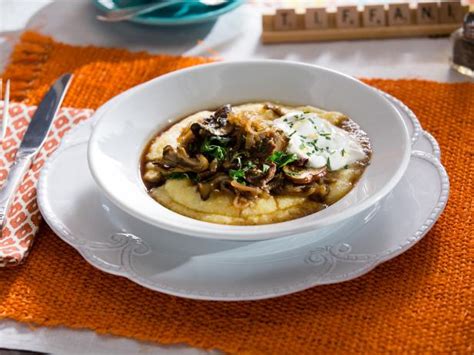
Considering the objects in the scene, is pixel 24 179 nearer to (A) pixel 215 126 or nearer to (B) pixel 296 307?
(A) pixel 215 126

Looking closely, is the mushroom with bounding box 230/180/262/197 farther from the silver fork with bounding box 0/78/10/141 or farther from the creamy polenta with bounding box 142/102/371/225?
the silver fork with bounding box 0/78/10/141

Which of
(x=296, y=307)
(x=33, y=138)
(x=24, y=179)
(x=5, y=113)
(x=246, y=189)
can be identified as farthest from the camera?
(x=5, y=113)

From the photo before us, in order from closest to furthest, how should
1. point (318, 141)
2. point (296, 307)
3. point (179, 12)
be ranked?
1. point (296, 307)
2. point (318, 141)
3. point (179, 12)

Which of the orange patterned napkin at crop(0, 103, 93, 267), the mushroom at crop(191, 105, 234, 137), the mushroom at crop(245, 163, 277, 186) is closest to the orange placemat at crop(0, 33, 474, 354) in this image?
the orange patterned napkin at crop(0, 103, 93, 267)

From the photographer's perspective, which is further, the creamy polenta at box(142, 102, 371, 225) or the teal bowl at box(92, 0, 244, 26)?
the teal bowl at box(92, 0, 244, 26)

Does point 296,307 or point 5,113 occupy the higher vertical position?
point 5,113

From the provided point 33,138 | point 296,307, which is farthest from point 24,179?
point 296,307

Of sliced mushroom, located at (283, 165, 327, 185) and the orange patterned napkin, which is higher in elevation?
sliced mushroom, located at (283, 165, 327, 185)
